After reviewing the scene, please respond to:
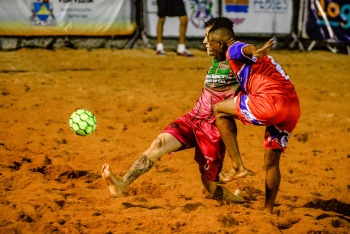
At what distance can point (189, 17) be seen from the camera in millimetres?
13031

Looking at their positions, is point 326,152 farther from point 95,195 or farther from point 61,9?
point 61,9

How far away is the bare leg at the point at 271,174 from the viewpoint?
392 centimetres

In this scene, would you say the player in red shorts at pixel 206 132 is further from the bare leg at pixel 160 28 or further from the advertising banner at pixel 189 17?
the advertising banner at pixel 189 17

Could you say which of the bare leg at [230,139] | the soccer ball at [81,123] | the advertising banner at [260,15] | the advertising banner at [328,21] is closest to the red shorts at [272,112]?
the bare leg at [230,139]

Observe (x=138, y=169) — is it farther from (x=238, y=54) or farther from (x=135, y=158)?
(x=135, y=158)

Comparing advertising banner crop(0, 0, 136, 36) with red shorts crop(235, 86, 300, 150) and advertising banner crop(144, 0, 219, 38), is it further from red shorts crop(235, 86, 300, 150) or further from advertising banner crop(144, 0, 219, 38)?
red shorts crop(235, 86, 300, 150)

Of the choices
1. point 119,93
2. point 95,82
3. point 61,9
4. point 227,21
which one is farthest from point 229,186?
point 61,9

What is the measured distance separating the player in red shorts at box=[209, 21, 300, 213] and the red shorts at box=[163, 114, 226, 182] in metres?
0.17

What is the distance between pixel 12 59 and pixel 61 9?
2090 millimetres

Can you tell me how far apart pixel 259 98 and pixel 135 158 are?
87.6 inches

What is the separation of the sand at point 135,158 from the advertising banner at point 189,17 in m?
2.45

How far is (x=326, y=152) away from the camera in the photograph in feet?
19.7

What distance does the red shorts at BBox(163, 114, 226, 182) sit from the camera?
4094 mm

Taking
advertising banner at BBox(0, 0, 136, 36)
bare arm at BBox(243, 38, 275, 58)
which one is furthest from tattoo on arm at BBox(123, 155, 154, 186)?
advertising banner at BBox(0, 0, 136, 36)
